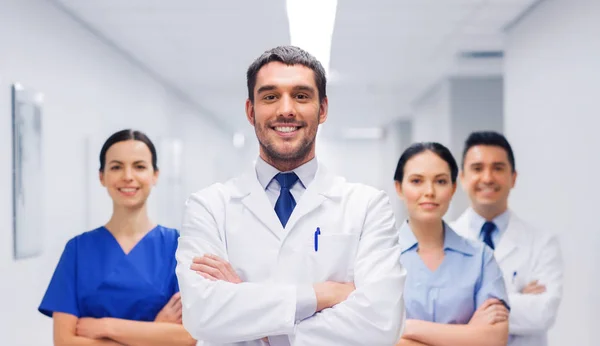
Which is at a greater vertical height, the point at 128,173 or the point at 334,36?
the point at 334,36

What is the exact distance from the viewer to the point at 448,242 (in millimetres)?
1843

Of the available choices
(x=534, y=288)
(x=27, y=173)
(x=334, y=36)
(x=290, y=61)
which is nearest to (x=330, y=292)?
(x=290, y=61)

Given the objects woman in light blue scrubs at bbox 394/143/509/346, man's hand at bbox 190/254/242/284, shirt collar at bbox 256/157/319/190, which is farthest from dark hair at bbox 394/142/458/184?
man's hand at bbox 190/254/242/284

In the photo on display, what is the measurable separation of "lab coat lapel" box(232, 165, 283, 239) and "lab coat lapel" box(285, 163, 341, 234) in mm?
29

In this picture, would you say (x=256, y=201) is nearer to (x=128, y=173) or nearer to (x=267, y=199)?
(x=267, y=199)

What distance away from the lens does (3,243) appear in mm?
2695

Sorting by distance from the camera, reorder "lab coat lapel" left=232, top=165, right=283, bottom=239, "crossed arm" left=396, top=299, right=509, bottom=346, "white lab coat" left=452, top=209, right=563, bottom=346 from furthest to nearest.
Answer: "white lab coat" left=452, top=209, right=563, bottom=346 → "crossed arm" left=396, top=299, right=509, bottom=346 → "lab coat lapel" left=232, top=165, right=283, bottom=239

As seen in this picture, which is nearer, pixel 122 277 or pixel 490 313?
pixel 490 313

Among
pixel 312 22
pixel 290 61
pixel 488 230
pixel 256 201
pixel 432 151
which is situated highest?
pixel 312 22

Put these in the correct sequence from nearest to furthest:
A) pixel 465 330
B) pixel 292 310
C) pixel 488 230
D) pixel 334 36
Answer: pixel 292 310 → pixel 465 330 → pixel 488 230 → pixel 334 36

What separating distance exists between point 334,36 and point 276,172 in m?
2.89

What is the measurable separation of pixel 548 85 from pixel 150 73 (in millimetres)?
3273

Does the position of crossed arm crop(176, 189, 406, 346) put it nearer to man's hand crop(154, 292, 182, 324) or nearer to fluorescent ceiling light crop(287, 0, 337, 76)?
man's hand crop(154, 292, 182, 324)

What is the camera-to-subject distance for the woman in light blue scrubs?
5.62ft
